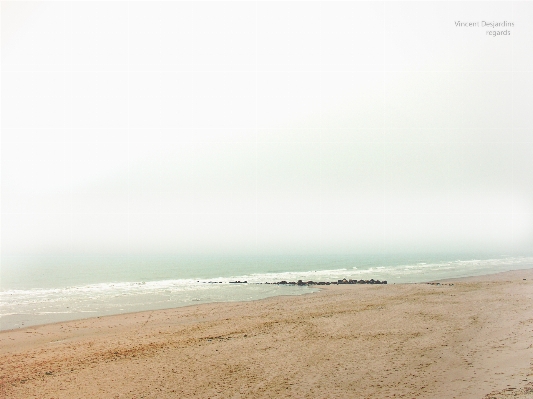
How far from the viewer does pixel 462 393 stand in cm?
821

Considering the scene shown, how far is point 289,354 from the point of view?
40.2 feet

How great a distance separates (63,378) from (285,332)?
8042 mm

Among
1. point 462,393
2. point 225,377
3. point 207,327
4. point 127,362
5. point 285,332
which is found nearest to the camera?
point 462,393

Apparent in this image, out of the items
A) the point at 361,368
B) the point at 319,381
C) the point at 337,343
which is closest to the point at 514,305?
the point at 337,343

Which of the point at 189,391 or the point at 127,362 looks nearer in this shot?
the point at 189,391

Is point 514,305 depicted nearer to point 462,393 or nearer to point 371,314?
point 371,314

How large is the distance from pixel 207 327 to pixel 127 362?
17.2 ft

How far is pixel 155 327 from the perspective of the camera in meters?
18.0

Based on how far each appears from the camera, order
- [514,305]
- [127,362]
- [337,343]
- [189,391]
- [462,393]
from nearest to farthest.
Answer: [462,393], [189,391], [127,362], [337,343], [514,305]

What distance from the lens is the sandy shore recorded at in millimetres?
9344

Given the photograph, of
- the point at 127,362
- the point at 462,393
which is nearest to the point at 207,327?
the point at 127,362

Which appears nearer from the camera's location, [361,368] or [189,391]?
[189,391]

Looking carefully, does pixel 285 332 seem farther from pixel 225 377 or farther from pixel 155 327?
pixel 155 327

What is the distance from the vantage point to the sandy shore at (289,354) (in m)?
9.34
